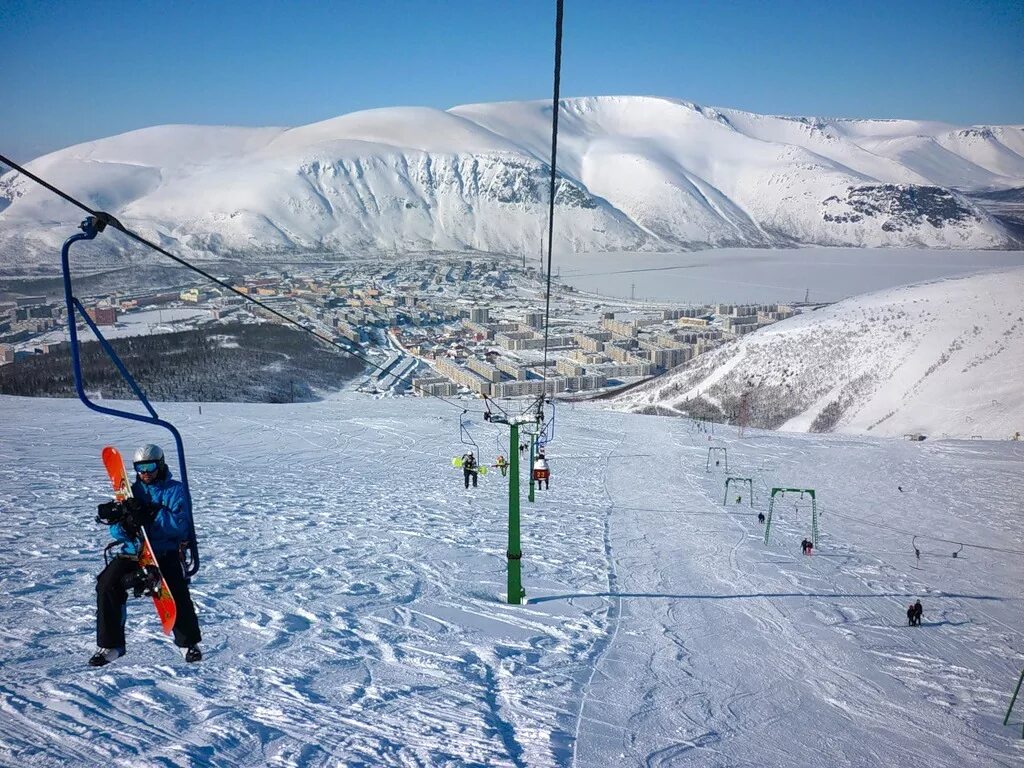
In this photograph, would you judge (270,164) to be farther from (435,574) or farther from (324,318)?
(435,574)

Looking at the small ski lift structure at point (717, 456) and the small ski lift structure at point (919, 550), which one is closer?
the small ski lift structure at point (919, 550)

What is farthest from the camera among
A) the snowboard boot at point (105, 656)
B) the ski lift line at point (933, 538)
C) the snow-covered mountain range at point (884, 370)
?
the snow-covered mountain range at point (884, 370)

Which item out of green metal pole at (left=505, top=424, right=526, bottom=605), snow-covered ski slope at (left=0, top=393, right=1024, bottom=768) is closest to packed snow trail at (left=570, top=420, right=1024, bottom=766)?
snow-covered ski slope at (left=0, top=393, right=1024, bottom=768)

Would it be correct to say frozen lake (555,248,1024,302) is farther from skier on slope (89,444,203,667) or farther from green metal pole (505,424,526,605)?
skier on slope (89,444,203,667)

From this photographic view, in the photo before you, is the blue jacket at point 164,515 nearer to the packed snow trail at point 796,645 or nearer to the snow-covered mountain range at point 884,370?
the packed snow trail at point 796,645

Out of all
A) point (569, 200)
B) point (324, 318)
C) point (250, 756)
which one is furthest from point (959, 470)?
point (569, 200)

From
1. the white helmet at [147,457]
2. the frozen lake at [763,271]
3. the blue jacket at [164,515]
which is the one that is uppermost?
the frozen lake at [763,271]

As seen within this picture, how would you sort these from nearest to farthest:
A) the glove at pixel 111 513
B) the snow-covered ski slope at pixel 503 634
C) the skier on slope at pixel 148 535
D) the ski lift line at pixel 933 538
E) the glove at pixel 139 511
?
the glove at pixel 111 513, the glove at pixel 139 511, the skier on slope at pixel 148 535, the snow-covered ski slope at pixel 503 634, the ski lift line at pixel 933 538

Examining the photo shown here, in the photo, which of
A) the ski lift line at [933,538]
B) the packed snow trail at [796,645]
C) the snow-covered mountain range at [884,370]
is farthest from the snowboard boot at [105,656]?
the snow-covered mountain range at [884,370]
